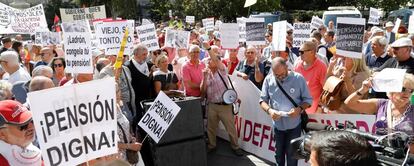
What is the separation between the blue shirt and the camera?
16.9 feet

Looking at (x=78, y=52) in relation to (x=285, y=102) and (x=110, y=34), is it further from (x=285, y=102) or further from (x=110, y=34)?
(x=285, y=102)

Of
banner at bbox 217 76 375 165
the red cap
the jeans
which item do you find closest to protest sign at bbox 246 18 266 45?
banner at bbox 217 76 375 165

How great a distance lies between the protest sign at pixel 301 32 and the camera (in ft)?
27.6

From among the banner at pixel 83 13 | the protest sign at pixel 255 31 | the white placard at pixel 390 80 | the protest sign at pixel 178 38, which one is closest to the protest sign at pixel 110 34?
the protest sign at pixel 178 38

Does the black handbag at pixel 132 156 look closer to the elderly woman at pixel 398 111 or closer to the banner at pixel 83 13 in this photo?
the elderly woman at pixel 398 111

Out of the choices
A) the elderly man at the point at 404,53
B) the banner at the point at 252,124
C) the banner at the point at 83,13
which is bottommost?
the banner at the point at 252,124

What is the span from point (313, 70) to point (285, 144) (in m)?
1.18

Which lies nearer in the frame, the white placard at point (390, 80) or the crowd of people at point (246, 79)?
the white placard at point (390, 80)

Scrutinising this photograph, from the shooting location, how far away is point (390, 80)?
11.4 ft

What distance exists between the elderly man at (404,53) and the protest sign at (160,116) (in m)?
3.29

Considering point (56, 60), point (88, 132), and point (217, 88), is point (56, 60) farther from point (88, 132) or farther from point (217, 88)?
point (88, 132)

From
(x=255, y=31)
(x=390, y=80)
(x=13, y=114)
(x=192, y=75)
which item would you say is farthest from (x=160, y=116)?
(x=255, y=31)

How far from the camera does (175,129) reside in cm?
570

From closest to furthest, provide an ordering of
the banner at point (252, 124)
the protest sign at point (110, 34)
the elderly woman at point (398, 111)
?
the elderly woman at point (398, 111)
the banner at point (252, 124)
the protest sign at point (110, 34)
